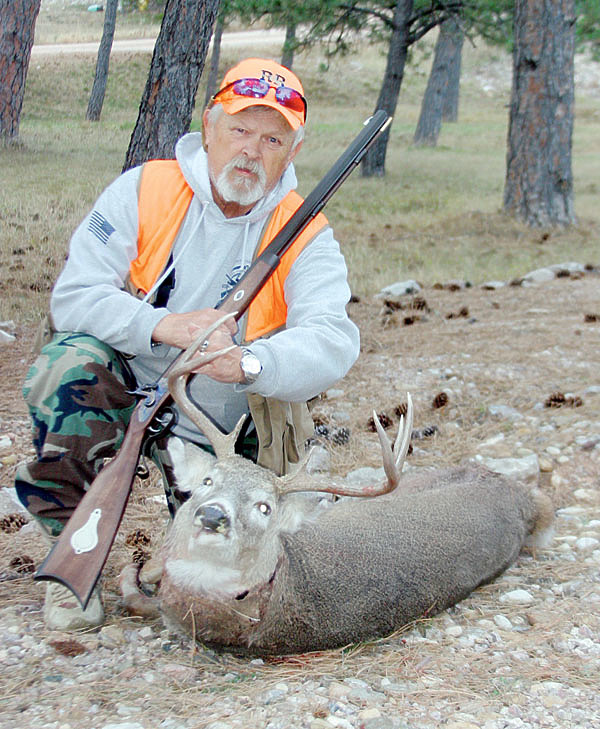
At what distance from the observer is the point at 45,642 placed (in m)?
2.92

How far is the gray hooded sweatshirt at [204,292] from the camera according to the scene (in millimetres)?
3133

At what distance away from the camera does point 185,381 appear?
3072mm

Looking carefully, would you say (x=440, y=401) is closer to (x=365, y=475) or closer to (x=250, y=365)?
(x=365, y=475)

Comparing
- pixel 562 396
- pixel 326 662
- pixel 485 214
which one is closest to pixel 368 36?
pixel 485 214

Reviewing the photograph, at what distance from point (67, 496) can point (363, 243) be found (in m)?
6.78

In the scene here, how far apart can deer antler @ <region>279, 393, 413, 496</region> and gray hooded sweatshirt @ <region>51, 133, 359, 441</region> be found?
31cm

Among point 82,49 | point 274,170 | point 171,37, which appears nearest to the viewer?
point 274,170

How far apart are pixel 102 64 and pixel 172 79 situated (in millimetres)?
594

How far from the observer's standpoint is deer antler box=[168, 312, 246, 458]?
2.89 meters

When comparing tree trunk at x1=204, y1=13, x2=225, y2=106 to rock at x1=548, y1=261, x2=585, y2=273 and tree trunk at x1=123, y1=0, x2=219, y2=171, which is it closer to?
tree trunk at x1=123, y1=0, x2=219, y2=171

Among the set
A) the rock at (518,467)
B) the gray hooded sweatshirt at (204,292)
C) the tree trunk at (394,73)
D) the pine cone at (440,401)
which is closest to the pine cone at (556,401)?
the pine cone at (440,401)

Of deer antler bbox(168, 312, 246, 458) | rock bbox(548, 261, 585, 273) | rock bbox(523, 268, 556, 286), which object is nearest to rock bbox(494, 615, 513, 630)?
deer antler bbox(168, 312, 246, 458)

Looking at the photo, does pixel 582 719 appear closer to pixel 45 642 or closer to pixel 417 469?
pixel 45 642

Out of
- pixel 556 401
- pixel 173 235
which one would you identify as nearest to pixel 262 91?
pixel 173 235
